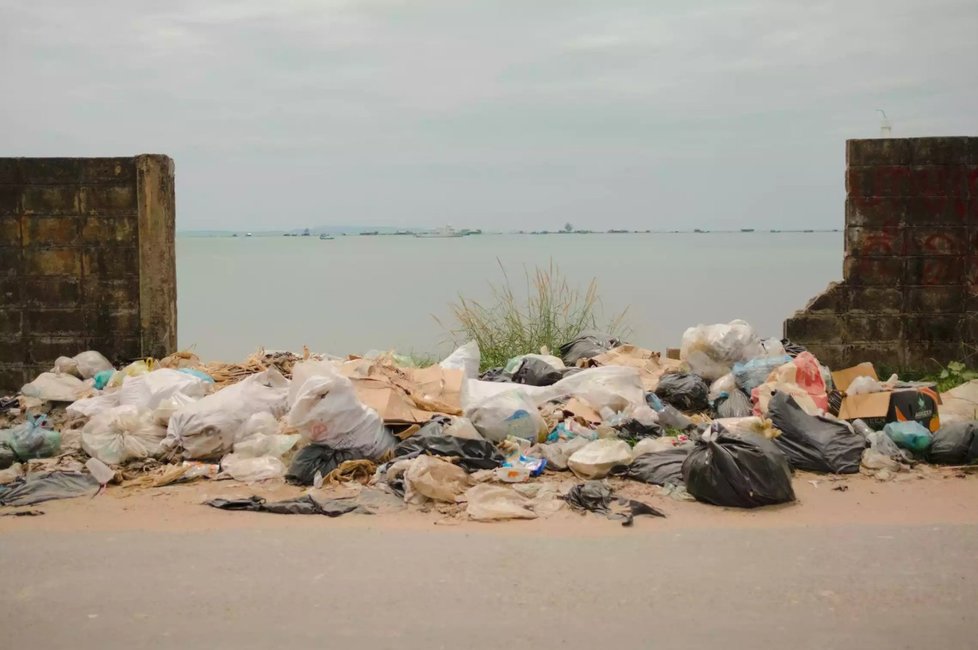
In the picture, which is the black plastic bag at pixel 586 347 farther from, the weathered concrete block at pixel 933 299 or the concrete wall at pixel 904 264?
the weathered concrete block at pixel 933 299

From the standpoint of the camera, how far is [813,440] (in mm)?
5812

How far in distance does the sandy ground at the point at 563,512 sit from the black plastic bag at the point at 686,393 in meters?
1.55

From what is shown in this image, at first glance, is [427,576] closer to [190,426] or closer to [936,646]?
[936,646]

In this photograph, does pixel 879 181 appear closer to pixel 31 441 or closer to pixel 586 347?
pixel 586 347

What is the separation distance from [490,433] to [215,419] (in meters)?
1.69

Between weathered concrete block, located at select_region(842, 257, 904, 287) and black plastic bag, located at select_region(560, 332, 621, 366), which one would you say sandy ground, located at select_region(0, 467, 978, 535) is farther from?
black plastic bag, located at select_region(560, 332, 621, 366)

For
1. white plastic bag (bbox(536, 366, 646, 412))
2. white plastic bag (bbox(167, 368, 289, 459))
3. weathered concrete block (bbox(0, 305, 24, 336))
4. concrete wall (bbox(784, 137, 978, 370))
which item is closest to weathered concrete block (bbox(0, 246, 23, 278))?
weathered concrete block (bbox(0, 305, 24, 336))

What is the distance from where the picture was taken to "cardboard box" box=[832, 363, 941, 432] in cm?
624

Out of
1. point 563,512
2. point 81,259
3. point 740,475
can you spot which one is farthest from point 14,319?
point 740,475

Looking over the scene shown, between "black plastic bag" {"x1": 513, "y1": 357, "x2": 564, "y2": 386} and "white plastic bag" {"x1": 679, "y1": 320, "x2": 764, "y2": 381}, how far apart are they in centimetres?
102

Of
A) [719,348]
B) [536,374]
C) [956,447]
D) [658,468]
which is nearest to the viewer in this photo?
[658,468]

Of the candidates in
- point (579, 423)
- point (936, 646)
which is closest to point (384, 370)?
point (579, 423)

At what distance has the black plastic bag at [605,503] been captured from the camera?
489 centimetres

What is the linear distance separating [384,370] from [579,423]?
1451 mm
